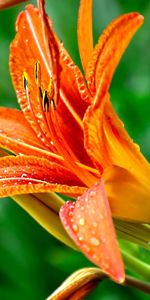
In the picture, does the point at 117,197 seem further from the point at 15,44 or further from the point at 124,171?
the point at 15,44

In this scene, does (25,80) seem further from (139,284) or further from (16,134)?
(139,284)

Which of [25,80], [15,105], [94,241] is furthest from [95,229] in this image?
[15,105]

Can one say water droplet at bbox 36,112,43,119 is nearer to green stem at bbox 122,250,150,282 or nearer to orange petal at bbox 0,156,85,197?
orange petal at bbox 0,156,85,197

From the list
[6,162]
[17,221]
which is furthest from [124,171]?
[17,221]

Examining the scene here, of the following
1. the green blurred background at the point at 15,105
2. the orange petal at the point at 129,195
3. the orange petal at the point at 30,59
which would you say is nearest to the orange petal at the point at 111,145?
the orange petal at the point at 129,195

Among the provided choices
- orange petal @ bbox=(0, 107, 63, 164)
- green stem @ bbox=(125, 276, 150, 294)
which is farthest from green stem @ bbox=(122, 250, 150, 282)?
orange petal @ bbox=(0, 107, 63, 164)

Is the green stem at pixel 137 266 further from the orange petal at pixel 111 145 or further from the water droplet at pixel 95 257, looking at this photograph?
the water droplet at pixel 95 257
